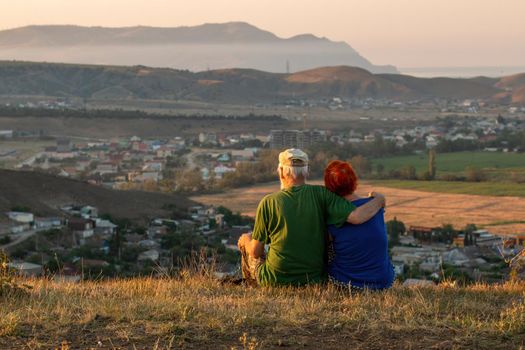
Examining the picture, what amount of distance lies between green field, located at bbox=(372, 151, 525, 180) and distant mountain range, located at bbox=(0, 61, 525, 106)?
174ft

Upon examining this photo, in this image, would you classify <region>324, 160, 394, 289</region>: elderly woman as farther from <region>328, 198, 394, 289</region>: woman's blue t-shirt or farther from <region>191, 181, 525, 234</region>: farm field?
<region>191, 181, 525, 234</region>: farm field

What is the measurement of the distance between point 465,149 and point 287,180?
53133 millimetres

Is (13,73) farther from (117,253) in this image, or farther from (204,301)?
(204,301)

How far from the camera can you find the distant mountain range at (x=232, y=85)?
105 meters

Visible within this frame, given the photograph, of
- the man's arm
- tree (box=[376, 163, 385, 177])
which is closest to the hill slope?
tree (box=[376, 163, 385, 177])

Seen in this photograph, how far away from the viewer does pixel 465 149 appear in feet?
191

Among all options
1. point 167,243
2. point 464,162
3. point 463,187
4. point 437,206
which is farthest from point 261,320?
point 464,162

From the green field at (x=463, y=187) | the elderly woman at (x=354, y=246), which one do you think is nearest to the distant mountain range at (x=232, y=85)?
the green field at (x=463, y=187)

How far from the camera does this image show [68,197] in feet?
92.5

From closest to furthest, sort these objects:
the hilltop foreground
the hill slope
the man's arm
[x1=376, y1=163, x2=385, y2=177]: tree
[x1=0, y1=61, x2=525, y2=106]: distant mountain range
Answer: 1. the hilltop foreground
2. the man's arm
3. the hill slope
4. [x1=376, y1=163, x2=385, y2=177]: tree
5. [x1=0, y1=61, x2=525, y2=106]: distant mountain range

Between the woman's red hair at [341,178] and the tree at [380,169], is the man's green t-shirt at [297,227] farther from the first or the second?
the tree at [380,169]

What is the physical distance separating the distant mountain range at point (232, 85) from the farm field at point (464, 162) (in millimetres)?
52816

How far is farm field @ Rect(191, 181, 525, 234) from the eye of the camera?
99.6 feet

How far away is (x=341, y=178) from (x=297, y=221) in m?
0.41
